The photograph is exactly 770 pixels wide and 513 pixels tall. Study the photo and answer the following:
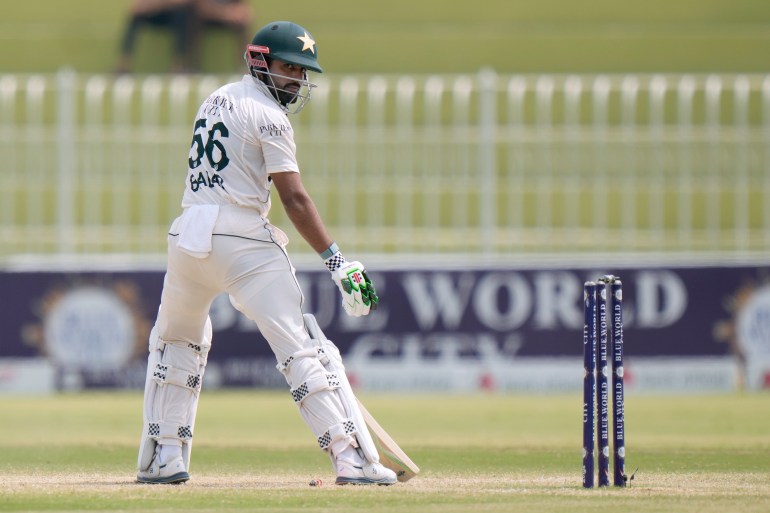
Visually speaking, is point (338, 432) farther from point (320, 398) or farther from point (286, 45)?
point (286, 45)

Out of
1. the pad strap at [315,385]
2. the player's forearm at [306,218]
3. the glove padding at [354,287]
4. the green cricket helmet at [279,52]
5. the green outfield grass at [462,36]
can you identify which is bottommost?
the pad strap at [315,385]

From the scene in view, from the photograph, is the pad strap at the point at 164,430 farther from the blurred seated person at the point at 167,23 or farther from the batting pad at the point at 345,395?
the blurred seated person at the point at 167,23

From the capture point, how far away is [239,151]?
6.12 m

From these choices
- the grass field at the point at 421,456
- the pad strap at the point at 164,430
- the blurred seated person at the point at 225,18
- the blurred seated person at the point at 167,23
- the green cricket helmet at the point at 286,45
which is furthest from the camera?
the blurred seated person at the point at 225,18

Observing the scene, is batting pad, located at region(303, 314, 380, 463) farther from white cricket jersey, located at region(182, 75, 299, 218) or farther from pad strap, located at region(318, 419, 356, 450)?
white cricket jersey, located at region(182, 75, 299, 218)

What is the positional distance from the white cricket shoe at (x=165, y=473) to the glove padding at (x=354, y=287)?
0.98 m

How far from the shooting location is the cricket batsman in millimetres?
6078

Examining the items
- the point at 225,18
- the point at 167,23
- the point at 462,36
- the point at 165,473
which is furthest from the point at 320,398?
the point at 462,36

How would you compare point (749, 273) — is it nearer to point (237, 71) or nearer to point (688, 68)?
point (688, 68)

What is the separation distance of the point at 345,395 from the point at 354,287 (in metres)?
0.44

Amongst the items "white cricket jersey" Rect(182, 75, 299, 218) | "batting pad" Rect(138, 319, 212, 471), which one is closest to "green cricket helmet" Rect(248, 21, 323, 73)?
"white cricket jersey" Rect(182, 75, 299, 218)

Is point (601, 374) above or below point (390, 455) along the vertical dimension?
above

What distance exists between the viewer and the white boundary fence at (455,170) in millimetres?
13266

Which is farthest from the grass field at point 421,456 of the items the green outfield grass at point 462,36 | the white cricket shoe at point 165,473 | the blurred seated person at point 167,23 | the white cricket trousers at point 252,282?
the green outfield grass at point 462,36
